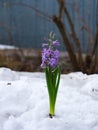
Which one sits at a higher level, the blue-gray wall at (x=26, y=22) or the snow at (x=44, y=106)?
the snow at (x=44, y=106)

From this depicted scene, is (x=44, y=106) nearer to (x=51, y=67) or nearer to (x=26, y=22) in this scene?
(x=51, y=67)

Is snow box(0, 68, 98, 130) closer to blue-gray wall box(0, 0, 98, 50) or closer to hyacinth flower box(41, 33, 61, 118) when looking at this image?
hyacinth flower box(41, 33, 61, 118)

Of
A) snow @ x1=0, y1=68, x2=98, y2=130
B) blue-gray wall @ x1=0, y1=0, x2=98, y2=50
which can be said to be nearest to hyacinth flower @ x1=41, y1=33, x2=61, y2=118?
snow @ x1=0, y1=68, x2=98, y2=130

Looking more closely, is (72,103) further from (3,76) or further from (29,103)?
(3,76)

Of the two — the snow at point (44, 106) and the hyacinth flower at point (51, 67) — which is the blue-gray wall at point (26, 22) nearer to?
the snow at point (44, 106)

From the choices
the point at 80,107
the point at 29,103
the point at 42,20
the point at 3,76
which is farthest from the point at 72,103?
the point at 42,20

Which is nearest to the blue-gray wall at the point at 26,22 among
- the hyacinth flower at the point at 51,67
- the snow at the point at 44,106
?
the snow at the point at 44,106

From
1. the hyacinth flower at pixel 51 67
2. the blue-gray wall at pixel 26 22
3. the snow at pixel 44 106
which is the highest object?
the hyacinth flower at pixel 51 67

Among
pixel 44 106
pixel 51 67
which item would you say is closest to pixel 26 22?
pixel 44 106
